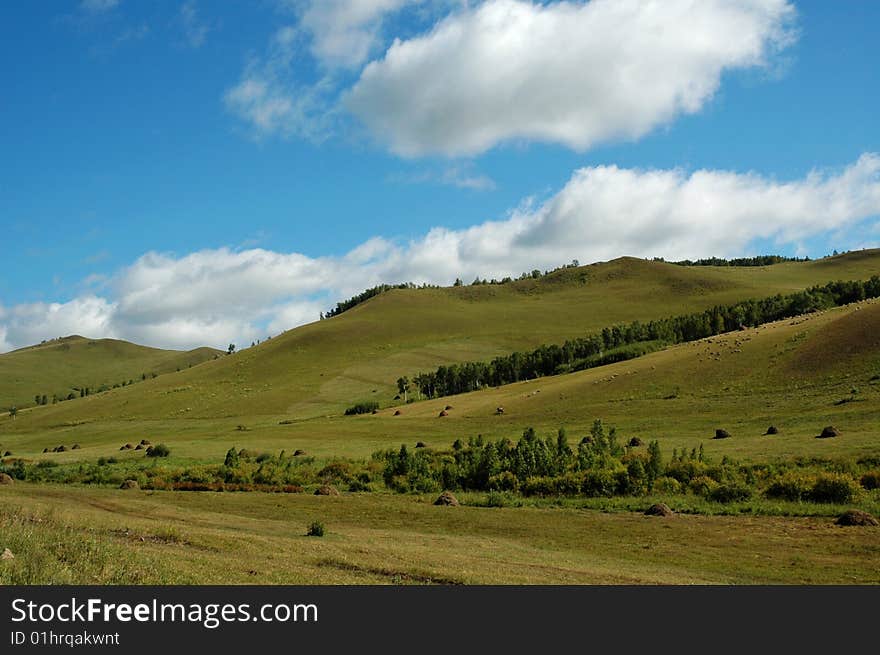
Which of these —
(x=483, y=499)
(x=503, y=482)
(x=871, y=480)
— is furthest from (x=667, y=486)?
(x=483, y=499)

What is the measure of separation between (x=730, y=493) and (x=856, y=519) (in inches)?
329

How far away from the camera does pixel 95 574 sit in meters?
13.1

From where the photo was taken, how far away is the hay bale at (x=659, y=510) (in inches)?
1220

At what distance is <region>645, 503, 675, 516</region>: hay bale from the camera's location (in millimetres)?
31000

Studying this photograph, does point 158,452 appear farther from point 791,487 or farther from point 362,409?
point 791,487

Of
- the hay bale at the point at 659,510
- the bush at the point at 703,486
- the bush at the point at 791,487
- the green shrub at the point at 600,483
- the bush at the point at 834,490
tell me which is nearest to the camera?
the hay bale at the point at 659,510

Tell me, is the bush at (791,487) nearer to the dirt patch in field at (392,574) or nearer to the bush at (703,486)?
the bush at (703,486)

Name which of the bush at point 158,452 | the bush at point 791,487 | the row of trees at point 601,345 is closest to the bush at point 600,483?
the bush at point 791,487

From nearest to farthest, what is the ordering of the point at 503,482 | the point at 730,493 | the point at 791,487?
1. the point at 791,487
2. the point at 730,493
3. the point at 503,482

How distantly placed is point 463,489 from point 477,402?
2236 inches

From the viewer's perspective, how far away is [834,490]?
105ft

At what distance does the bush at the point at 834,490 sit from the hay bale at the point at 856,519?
501 centimetres
